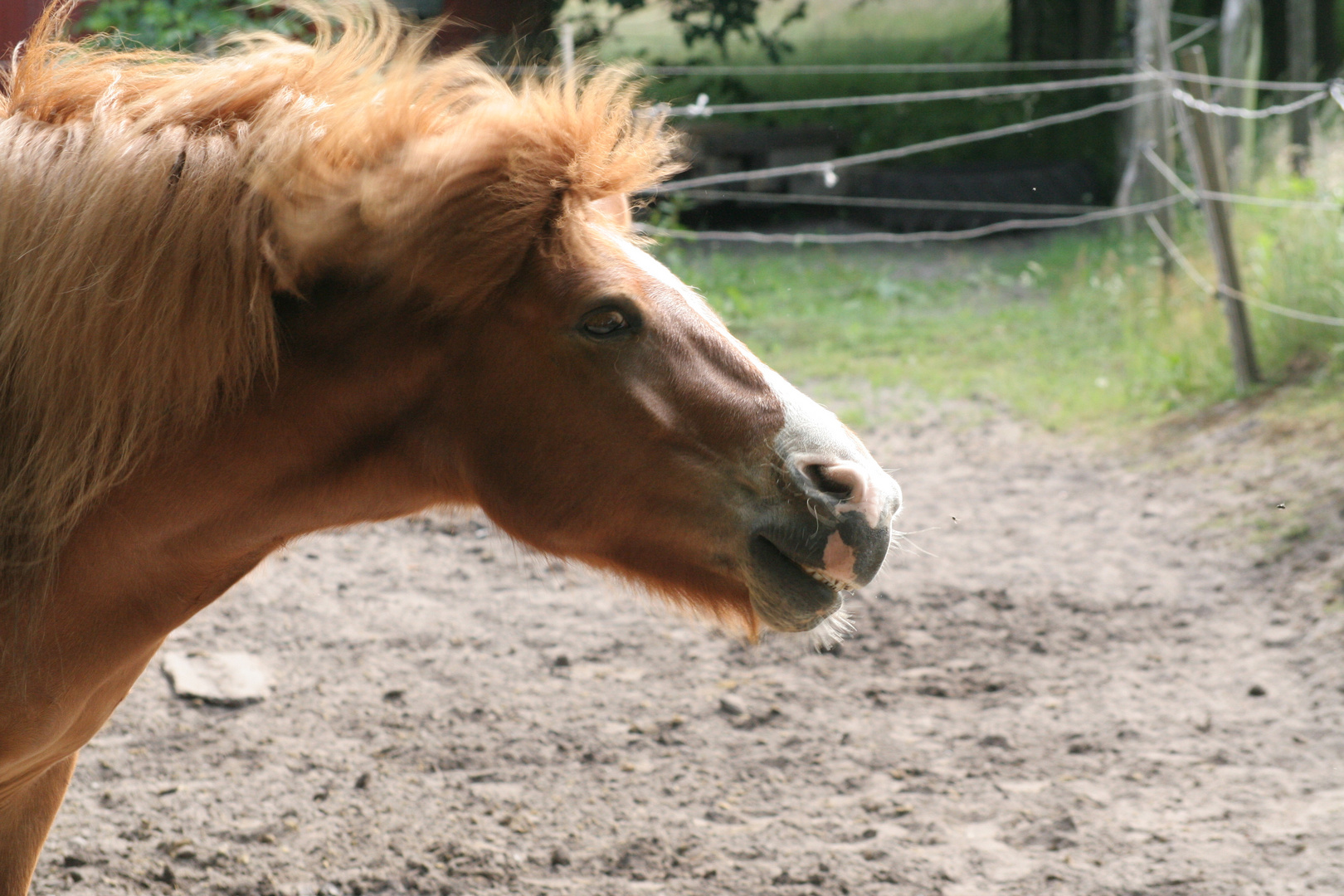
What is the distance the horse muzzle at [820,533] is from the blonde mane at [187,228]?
513 millimetres

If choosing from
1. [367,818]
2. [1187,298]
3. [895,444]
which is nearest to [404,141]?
[367,818]

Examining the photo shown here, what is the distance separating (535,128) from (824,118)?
11.9 m

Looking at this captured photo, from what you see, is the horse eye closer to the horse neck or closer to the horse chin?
the horse neck

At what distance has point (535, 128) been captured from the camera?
1601 millimetres

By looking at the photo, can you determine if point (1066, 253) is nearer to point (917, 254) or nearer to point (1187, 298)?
point (917, 254)

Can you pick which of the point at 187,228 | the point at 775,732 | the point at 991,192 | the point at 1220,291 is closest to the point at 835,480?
the point at 187,228

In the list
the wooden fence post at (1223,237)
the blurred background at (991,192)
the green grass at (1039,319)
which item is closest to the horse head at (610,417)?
the blurred background at (991,192)

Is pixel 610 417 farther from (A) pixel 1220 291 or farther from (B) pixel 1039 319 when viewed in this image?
(B) pixel 1039 319

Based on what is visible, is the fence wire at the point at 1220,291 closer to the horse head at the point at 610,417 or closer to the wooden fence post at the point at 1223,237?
the wooden fence post at the point at 1223,237

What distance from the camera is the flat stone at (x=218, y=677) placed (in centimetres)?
329

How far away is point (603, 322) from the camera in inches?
63.5

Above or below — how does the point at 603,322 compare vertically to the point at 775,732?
above

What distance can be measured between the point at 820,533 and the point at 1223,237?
15.9ft

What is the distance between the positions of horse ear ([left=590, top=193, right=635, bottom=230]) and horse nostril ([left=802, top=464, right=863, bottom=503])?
0.51 meters
